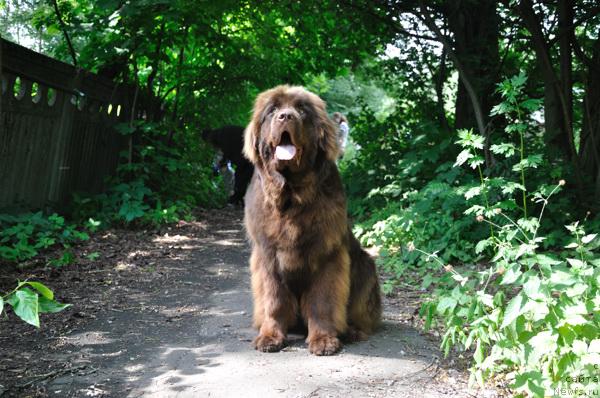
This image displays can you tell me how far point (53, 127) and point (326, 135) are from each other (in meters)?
5.21

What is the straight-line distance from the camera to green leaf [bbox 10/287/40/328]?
245 cm

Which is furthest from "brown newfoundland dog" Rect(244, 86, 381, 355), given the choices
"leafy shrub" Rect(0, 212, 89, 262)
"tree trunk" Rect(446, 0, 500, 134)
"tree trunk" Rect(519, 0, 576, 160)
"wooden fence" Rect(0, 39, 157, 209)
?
"tree trunk" Rect(446, 0, 500, 134)

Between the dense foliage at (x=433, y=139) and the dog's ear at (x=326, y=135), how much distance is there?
937 millimetres

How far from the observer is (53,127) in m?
8.05

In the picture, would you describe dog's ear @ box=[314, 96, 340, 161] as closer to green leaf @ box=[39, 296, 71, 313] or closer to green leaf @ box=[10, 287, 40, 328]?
green leaf @ box=[39, 296, 71, 313]

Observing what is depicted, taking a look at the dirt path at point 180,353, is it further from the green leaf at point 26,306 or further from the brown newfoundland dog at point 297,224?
the green leaf at point 26,306

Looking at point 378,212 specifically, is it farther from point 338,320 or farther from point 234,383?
point 234,383

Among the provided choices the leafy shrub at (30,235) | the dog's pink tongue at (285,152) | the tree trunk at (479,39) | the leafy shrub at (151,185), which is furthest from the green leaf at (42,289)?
the tree trunk at (479,39)

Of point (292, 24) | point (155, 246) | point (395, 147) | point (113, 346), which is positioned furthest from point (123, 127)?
point (113, 346)

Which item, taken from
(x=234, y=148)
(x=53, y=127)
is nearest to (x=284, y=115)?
(x=53, y=127)

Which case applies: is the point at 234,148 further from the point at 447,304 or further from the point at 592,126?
the point at 447,304

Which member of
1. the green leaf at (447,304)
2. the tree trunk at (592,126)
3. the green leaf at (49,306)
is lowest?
the green leaf at (49,306)

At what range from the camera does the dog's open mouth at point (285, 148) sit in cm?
396

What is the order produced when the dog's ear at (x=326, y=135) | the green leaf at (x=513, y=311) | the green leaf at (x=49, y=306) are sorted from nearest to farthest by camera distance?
the green leaf at (x=49, y=306) < the green leaf at (x=513, y=311) < the dog's ear at (x=326, y=135)
